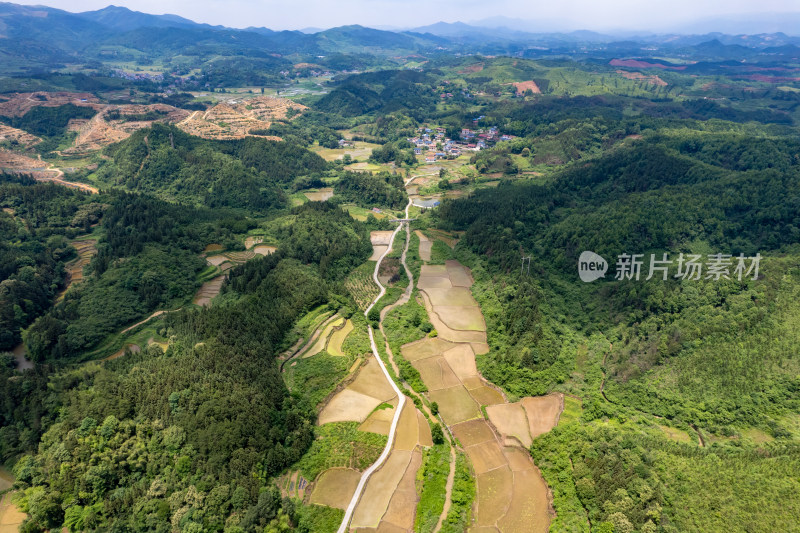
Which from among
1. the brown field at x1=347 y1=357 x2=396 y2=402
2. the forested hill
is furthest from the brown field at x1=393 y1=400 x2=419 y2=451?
the forested hill

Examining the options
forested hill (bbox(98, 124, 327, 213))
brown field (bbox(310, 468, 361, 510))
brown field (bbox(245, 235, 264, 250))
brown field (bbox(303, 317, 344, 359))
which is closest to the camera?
brown field (bbox(310, 468, 361, 510))

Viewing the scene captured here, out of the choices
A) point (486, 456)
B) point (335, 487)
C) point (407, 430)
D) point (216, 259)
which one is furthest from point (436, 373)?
point (216, 259)

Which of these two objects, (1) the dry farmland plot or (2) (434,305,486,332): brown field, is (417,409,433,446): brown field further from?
(1) the dry farmland plot

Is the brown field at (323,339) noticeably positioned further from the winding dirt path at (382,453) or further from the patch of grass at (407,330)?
the patch of grass at (407,330)

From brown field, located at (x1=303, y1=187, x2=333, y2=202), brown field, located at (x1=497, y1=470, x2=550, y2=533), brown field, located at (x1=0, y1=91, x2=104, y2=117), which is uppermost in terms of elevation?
brown field, located at (x1=0, y1=91, x2=104, y2=117)

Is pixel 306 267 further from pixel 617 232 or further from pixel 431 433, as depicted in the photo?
pixel 617 232

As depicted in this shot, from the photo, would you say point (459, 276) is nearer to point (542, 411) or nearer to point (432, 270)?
point (432, 270)
